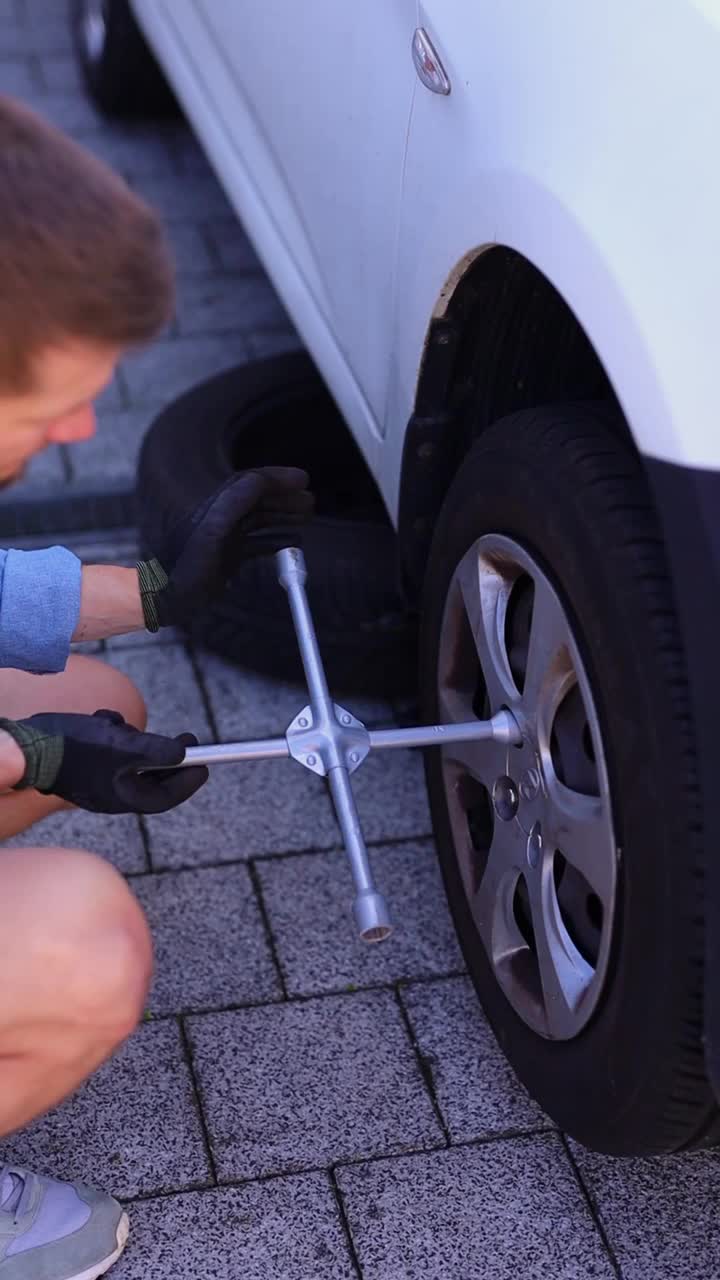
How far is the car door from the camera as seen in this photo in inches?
76.5

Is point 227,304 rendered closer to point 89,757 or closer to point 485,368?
point 485,368

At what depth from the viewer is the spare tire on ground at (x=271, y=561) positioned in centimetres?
252

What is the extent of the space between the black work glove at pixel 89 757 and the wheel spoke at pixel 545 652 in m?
0.42

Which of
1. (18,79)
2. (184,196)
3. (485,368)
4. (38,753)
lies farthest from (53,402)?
(18,79)

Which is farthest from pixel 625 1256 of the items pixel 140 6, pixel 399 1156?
pixel 140 6

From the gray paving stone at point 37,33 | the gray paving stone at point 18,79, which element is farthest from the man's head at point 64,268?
the gray paving stone at point 37,33

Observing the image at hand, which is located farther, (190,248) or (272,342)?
(190,248)

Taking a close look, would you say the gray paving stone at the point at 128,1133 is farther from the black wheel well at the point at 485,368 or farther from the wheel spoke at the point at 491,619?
the black wheel well at the point at 485,368

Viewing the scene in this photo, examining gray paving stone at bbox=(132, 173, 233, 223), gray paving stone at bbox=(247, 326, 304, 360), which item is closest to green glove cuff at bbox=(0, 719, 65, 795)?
gray paving stone at bbox=(247, 326, 304, 360)

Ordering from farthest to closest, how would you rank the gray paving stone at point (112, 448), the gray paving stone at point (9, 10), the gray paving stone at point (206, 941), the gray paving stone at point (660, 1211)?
1. the gray paving stone at point (9, 10)
2. the gray paving stone at point (112, 448)
3. the gray paving stone at point (206, 941)
4. the gray paving stone at point (660, 1211)

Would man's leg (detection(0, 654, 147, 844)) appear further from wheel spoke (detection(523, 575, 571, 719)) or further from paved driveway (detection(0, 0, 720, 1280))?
wheel spoke (detection(523, 575, 571, 719))

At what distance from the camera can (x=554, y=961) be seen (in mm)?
1732

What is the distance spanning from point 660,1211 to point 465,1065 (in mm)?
326

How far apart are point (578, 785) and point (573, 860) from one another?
9 centimetres
